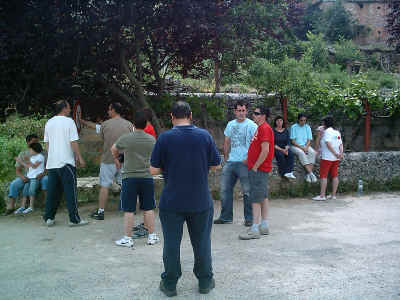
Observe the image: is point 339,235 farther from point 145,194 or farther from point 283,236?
point 145,194

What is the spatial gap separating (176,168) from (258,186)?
7.02ft

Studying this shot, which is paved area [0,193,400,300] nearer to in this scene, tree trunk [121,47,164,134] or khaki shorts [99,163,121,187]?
khaki shorts [99,163,121,187]

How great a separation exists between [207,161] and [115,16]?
429cm

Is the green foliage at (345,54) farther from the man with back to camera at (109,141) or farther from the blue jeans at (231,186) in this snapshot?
the man with back to camera at (109,141)

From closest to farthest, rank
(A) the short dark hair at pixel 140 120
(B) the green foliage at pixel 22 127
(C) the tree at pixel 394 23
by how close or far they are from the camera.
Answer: (A) the short dark hair at pixel 140 120, (C) the tree at pixel 394 23, (B) the green foliage at pixel 22 127

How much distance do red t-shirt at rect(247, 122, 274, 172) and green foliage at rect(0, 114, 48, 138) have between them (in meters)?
8.50

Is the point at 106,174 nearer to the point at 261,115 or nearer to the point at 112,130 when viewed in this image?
the point at 112,130

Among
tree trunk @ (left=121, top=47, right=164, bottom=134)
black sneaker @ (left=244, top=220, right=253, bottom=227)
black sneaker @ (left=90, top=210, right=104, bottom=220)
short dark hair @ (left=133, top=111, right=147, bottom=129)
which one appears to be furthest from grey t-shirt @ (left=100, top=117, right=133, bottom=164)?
tree trunk @ (left=121, top=47, right=164, bottom=134)

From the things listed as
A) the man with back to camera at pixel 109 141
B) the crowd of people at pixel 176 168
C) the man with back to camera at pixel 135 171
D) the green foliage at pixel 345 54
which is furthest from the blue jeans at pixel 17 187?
the green foliage at pixel 345 54

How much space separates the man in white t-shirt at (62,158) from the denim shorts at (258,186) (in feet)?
7.81

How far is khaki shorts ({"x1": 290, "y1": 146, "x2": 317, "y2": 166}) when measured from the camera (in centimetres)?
834

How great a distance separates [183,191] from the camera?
3725 mm

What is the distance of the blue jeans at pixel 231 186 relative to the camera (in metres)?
6.21

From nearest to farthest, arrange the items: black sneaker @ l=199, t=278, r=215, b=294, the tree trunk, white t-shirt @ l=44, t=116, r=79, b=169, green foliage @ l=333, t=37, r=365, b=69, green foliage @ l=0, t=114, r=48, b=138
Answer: black sneaker @ l=199, t=278, r=215, b=294 < white t-shirt @ l=44, t=116, r=79, b=169 < the tree trunk < green foliage @ l=0, t=114, r=48, b=138 < green foliage @ l=333, t=37, r=365, b=69
